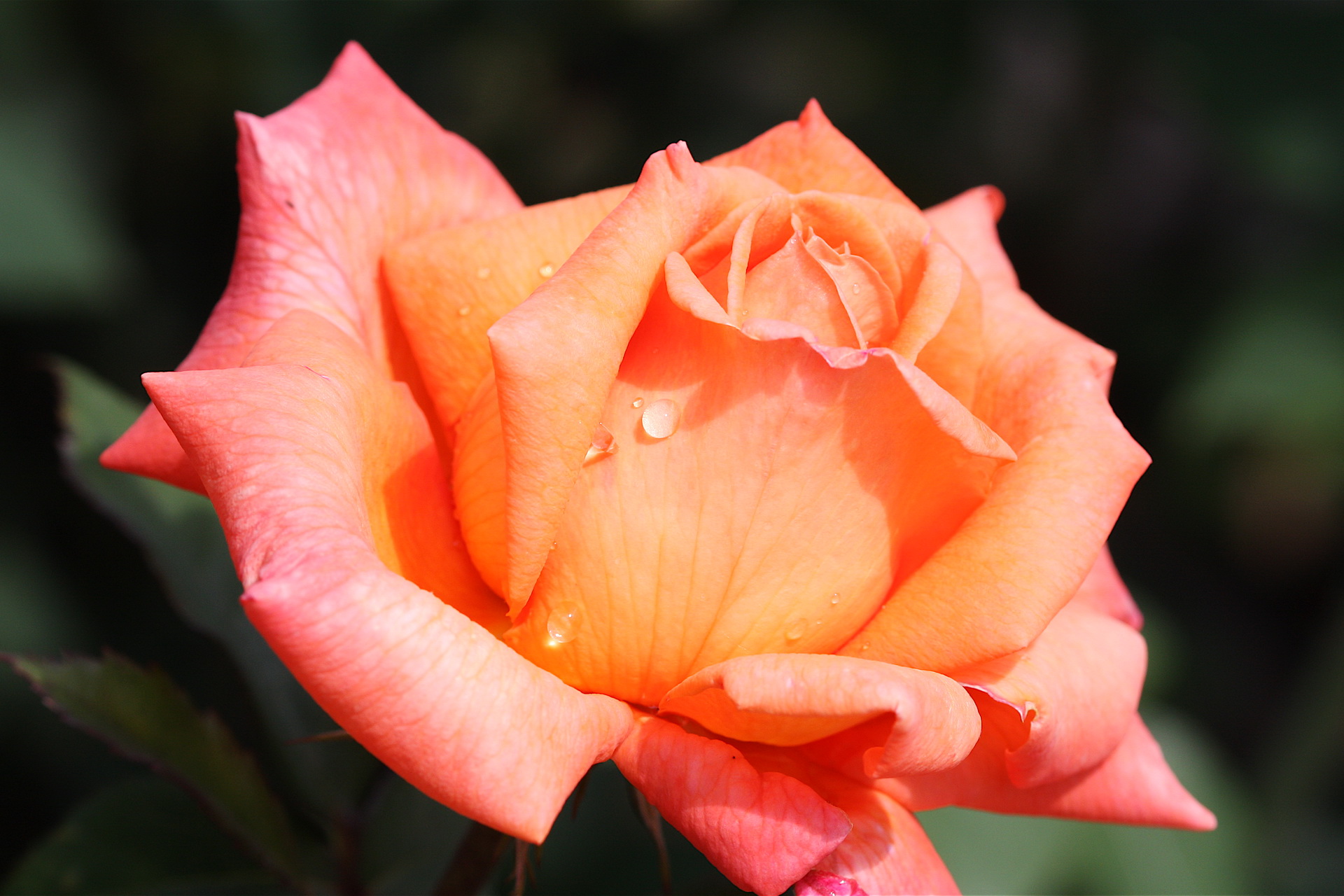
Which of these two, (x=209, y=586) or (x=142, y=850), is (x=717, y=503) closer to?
(x=209, y=586)

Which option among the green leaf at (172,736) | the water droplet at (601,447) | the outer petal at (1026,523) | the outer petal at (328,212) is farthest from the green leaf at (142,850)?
the outer petal at (1026,523)

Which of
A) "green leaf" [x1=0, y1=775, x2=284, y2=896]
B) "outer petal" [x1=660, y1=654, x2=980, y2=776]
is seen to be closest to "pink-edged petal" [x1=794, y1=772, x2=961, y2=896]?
"outer petal" [x1=660, y1=654, x2=980, y2=776]

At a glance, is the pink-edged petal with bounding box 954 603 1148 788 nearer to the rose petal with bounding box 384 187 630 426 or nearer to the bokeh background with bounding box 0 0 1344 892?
the rose petal with bounding box 384 187 630 426

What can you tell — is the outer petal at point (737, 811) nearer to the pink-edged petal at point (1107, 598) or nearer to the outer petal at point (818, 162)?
the pink-edged petal at point (1107, 598)

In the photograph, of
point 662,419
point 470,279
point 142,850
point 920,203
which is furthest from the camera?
point 920,203

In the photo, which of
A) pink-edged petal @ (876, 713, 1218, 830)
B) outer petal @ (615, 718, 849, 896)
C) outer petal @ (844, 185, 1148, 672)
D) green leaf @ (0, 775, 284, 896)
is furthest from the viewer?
green leaf @ (0, 775, 284, 896)

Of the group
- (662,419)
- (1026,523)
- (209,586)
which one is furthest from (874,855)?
(209,586)

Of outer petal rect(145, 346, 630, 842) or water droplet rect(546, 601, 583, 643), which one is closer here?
outer petal rect(145, 346, 630, 842)
